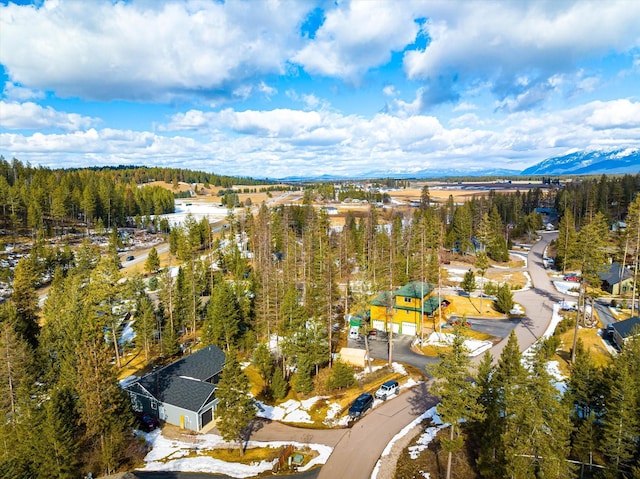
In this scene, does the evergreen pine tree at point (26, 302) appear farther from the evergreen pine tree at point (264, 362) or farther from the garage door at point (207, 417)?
the evergreen pine tree at point (264, 362)

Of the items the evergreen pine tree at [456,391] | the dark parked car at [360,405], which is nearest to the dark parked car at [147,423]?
the dark parked car at [360,405]

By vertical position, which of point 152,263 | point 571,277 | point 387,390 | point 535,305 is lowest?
point 535,305

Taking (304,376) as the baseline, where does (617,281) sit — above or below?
above

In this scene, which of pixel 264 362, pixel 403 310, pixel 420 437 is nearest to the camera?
pixel 420 437

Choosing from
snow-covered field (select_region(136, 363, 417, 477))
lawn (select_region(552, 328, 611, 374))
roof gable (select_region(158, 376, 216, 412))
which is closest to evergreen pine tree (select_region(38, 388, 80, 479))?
snow-covered field (select_region(136, 363, 417, 477))

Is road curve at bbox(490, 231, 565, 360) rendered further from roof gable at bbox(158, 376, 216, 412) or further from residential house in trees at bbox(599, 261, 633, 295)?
roof gable at bbox(158, 376, 216, 412)

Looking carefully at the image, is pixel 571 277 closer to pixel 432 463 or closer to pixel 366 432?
pixel 366 432

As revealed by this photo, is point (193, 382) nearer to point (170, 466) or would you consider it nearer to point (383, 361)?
point (170, 466)

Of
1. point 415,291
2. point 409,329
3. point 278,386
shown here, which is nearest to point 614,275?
point 415,291

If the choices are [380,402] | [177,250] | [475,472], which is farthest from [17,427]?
[177,250]
